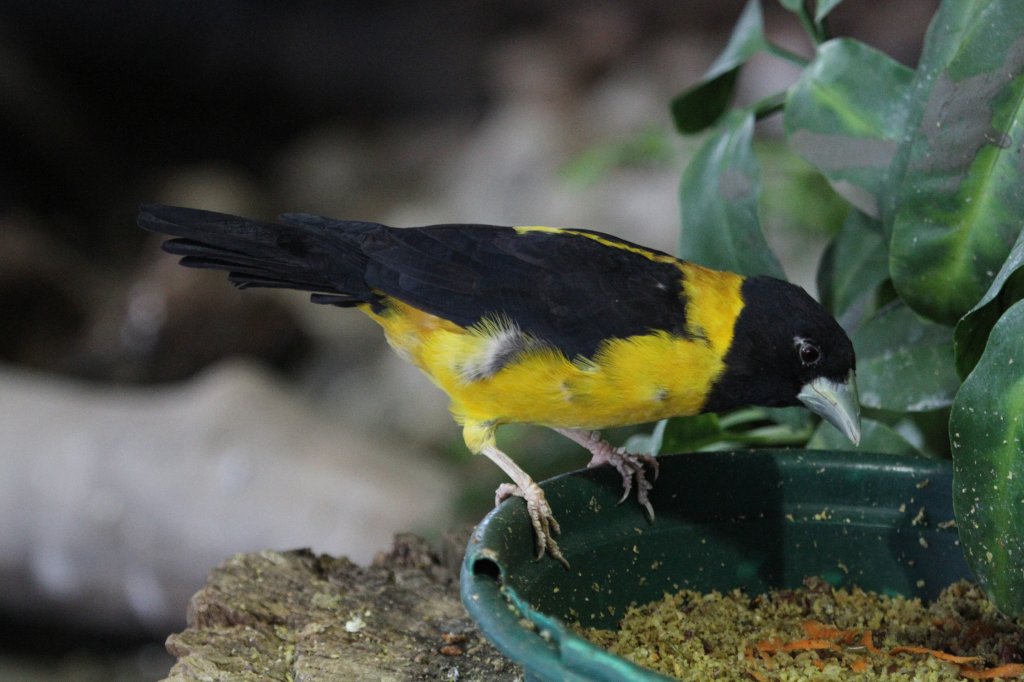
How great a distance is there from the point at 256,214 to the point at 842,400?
27.2 feet

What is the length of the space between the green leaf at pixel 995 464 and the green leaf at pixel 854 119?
0.71m

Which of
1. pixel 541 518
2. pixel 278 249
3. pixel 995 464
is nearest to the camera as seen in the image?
pixel 995 464

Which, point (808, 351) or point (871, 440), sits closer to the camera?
point (808, 351)

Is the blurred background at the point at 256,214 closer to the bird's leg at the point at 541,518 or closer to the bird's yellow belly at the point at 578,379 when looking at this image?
the bird's yellow belly at the point at 578,379

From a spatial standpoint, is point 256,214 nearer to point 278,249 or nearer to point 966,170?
point 278,249

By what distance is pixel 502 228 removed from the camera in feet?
8.95

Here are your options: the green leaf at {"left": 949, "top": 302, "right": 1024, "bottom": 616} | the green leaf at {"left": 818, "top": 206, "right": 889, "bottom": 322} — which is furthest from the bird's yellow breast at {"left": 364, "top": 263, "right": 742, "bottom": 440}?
the green leaf at {"left": 818, "top": 206, "right": 889, "bottom": 322}

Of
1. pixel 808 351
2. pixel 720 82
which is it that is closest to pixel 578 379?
pixel 808 351

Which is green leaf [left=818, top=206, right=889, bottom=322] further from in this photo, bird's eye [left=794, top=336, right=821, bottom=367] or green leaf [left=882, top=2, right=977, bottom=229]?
bird's eye [left=794, top=336, right=821, bottom=367]

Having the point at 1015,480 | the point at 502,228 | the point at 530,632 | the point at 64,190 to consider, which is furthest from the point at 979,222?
the point at 64,190

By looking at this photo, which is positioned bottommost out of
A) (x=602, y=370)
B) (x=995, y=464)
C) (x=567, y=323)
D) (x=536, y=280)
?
(x=995, y=464)

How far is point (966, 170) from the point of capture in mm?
2457

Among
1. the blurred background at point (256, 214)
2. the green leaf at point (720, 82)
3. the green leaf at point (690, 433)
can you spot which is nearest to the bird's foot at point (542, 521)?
the green leaf at point (690, 433)

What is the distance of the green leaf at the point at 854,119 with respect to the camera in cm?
282
